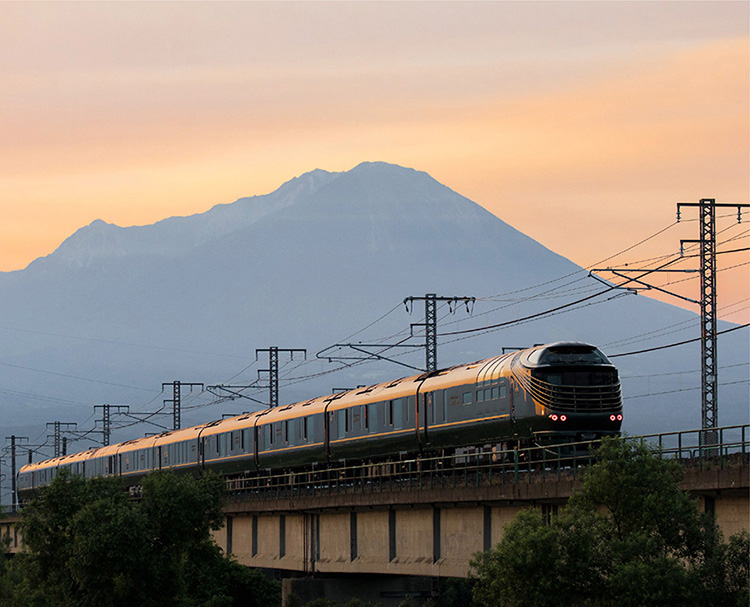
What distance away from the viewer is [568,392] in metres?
44.1

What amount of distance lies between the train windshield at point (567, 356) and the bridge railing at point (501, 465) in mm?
2911

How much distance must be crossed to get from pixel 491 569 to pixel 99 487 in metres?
20.5

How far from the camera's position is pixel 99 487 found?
45.7 meters

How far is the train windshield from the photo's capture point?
44750mm

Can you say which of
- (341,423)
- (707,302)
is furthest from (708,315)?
(341,423)

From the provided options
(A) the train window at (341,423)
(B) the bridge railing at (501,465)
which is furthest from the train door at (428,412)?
(A) the train window at (341,423)

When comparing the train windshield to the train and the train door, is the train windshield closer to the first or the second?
the train

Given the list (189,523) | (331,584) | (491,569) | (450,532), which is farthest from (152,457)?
(491,569)

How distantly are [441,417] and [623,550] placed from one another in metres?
23.4

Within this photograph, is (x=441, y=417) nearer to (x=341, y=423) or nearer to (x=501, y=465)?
(x=341, y=423)

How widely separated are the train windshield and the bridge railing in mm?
2911

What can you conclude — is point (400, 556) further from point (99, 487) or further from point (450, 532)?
point (99, 487)

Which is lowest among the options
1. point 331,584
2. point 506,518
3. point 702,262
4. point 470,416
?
point 331,584

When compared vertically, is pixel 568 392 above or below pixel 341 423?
above
